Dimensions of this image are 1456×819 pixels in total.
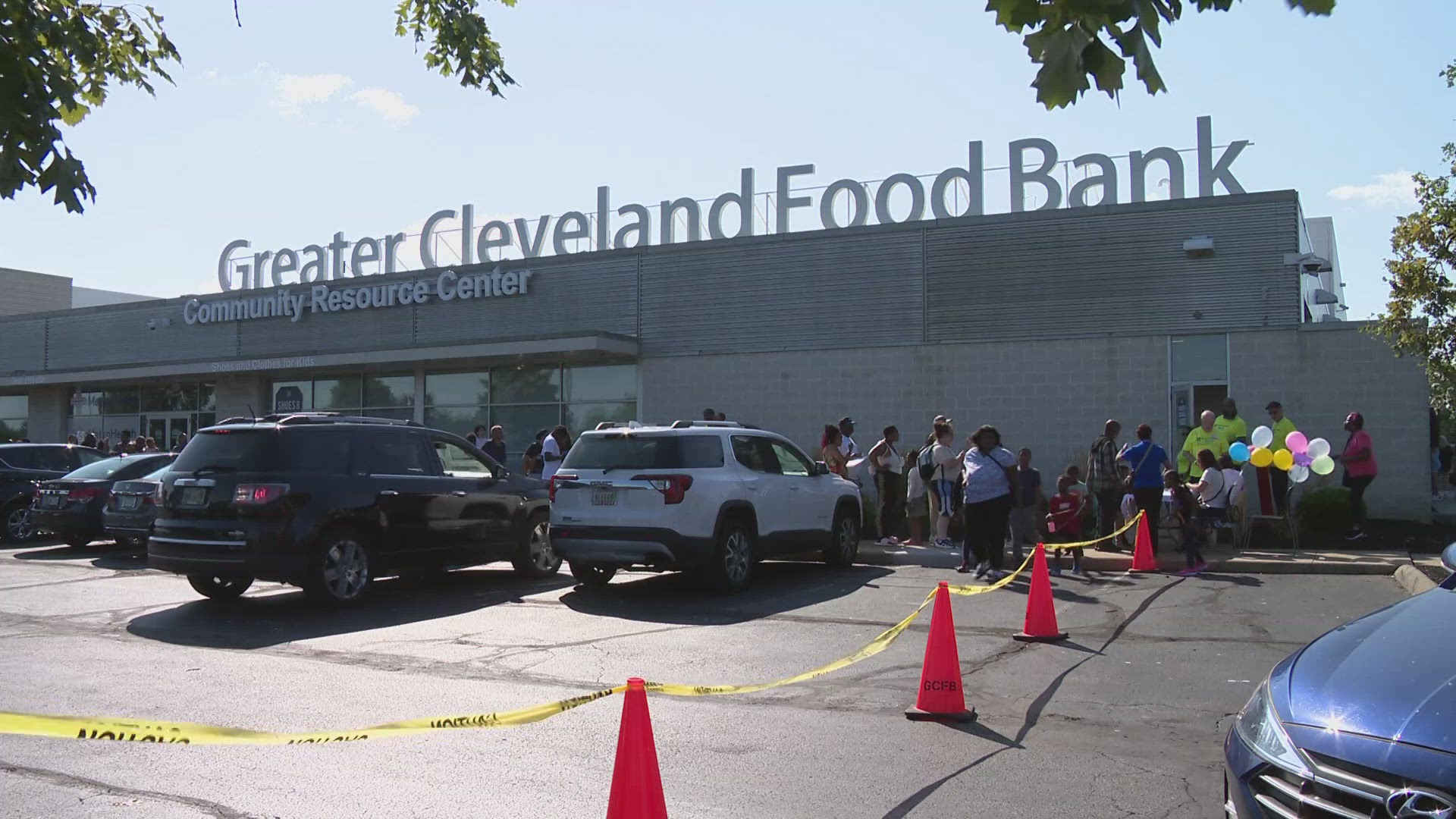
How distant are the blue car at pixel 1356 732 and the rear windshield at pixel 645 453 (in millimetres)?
7657

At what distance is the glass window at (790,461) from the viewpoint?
42.4ft

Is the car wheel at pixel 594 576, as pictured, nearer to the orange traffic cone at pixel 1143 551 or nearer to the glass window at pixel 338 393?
the orange traffic cone at pixel 1143 551

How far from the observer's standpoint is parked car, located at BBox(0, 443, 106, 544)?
18.0m

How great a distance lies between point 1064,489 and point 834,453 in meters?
3.63

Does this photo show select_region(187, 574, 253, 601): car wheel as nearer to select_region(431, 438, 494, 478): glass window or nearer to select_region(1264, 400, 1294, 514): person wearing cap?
select_region(431, 438, 494, 478): glass window

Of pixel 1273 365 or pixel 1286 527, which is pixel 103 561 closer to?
pixel 1286 527

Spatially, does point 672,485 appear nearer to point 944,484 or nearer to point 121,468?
point 944,484

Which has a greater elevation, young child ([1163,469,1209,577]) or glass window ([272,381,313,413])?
glass window ([272,381,313,413])

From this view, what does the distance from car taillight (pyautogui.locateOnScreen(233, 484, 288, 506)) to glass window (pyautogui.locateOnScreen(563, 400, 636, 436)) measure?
1307cm

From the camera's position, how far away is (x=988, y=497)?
40.2 feet

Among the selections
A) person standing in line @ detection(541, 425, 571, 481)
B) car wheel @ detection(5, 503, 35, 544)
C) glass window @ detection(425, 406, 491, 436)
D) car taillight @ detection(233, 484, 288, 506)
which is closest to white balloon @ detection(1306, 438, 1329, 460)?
person standing in line @ detection(541, 425, 571, 481)

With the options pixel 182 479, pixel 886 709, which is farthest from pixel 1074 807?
pixel 182 479

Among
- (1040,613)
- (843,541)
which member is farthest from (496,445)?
(1040,613)

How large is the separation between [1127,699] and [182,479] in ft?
27.9
